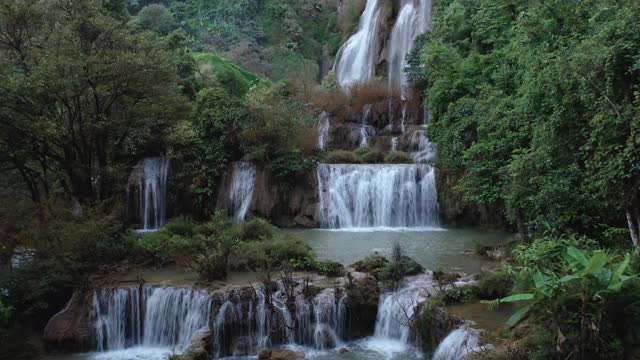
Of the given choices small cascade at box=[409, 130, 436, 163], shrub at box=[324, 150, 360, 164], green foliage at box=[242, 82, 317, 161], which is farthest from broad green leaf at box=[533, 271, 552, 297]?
shrub at box=[324, 150, 360, 164]

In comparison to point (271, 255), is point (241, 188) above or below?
above

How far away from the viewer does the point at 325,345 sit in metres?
9.82

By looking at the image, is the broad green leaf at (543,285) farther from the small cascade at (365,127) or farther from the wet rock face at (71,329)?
the small cascade at (365,127)

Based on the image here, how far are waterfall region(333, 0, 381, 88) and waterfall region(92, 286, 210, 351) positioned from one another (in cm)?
2378

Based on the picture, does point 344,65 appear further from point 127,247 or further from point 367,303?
point 367,303

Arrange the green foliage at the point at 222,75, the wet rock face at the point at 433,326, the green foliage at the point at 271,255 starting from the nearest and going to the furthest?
the wet rock face at the point at 433,326 < the green foliage at the point at 271,255 < the green foliage at the point at 222,75

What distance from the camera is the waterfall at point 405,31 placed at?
101 feet

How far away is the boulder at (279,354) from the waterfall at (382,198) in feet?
34.8

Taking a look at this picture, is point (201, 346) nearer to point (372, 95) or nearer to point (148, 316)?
point (148, 316)

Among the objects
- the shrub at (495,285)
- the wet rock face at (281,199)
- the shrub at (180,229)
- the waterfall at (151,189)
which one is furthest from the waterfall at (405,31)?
the shrub at (495,285)

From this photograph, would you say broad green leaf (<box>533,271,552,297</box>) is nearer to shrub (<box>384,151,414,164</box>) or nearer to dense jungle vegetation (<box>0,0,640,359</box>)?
dense jungle vegetation (<box>0,0,640,359</box>)

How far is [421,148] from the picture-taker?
23016mm

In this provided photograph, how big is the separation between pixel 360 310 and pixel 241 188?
1127cm

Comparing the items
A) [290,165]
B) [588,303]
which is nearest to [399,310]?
[588,303]
